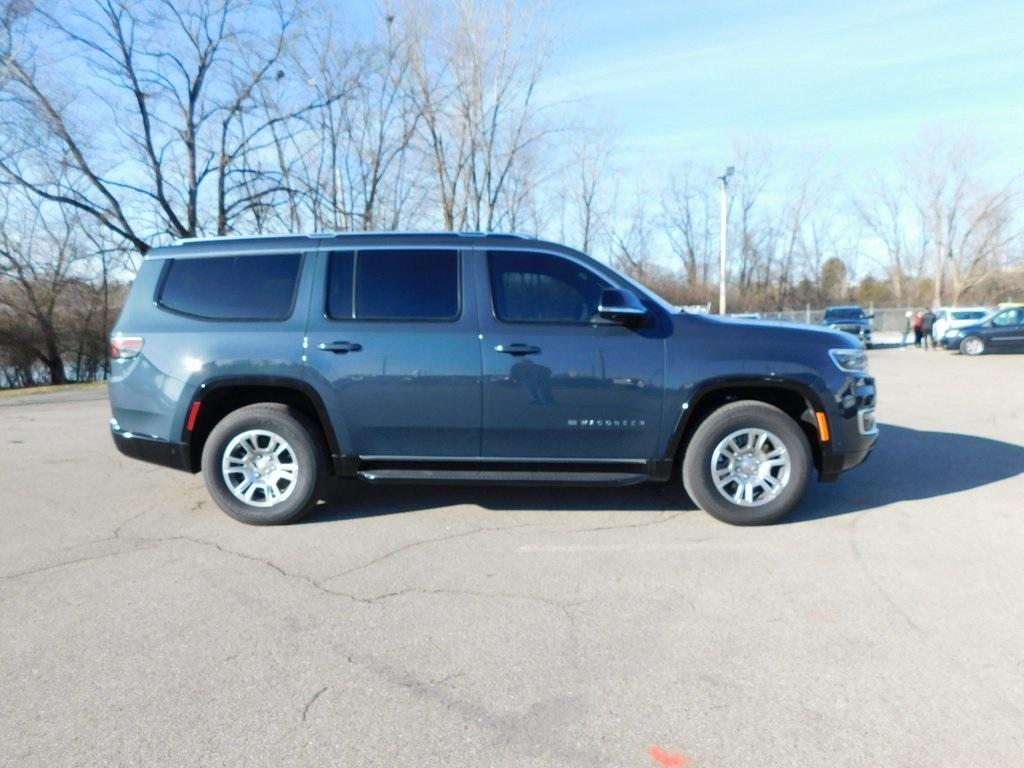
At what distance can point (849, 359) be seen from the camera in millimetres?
5262

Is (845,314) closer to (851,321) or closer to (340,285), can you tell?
(851,321)

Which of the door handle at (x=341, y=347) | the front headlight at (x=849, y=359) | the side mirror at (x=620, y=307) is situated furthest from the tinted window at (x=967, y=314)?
the door handle at (x=341, y=347)

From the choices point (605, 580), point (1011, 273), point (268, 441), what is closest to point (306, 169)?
point (268, 441)

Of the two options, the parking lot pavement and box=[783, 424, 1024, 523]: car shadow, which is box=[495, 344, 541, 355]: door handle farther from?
box=[783, 424, 1024, 523]: car shadow

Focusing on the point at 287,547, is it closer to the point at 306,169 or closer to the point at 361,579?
the point at 361,579

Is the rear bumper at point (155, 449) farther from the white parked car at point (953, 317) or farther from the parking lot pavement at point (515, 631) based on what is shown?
the white parked car at point (953, 317)

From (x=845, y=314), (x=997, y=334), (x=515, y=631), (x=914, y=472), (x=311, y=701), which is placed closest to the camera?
(x=311, y=701)

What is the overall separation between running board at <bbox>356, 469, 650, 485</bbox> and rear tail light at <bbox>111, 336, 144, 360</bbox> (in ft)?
6.14

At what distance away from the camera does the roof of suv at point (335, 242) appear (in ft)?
→ 17.6

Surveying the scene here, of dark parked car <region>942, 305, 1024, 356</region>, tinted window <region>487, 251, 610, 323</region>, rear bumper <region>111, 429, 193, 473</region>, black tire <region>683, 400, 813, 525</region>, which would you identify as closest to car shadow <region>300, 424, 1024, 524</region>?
black tire <region>683, 400, 813, 525</region>

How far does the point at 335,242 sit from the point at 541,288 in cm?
156

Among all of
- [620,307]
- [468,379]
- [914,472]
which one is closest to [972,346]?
[914,472]

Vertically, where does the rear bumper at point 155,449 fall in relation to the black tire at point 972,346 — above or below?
below

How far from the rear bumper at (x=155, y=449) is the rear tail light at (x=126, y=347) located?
59 centimetres
